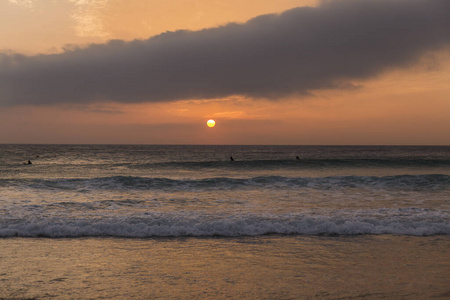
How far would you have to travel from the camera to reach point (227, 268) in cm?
833

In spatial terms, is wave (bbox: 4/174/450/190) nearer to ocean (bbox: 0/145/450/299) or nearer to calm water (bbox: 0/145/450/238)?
calm water (bbox: 0/145/450/238)

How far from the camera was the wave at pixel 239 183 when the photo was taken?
2364 cm

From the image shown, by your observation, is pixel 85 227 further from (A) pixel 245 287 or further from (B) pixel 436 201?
(B) pixel 436 201

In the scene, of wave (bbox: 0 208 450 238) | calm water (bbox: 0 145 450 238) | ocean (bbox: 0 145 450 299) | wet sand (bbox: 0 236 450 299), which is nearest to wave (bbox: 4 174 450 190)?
calm water (bbox: 0 145 450 238)

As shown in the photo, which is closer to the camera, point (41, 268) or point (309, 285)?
point (309, 285)

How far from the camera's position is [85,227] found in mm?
12156

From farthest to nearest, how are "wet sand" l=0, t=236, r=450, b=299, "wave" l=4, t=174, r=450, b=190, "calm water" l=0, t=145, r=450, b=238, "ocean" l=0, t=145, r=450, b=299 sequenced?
"wave" l=4, t=174, r=450, b=190
"calm water" l=0, t=145, r=450, b=238
"ocean" l=0, t=145, r=450, b=299
"wet sand" l=0, t=236, r=450, b=299

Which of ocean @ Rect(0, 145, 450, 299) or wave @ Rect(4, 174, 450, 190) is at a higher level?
wave @ Rect(4, 174, 450, 190)

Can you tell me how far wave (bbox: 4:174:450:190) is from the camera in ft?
77.6

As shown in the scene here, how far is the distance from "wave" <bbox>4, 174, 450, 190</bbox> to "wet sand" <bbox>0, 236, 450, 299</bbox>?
12909 millimetres

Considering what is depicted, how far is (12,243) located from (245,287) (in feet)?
24.3

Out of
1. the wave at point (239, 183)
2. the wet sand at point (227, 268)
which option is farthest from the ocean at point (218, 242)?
the wave at point (239, 183)

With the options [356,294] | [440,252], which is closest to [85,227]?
[356,294]

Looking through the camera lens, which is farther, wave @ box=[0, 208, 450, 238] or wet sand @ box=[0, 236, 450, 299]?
wave @ box=[0, 208, 450, 238]
